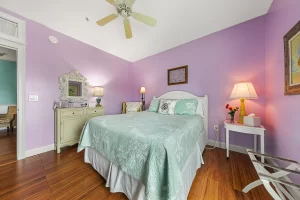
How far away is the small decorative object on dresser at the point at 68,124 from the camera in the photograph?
2307 millimetres

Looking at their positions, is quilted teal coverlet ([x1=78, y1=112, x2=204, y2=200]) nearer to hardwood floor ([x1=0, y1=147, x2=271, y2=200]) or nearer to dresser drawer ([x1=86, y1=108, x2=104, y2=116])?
hardwood floor ([x1=0, y1=147, x2=271, y2=200])

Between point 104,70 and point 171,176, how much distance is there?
3385mm

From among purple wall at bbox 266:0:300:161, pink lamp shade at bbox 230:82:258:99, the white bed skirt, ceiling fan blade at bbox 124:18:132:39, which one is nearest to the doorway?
the white bed skirt

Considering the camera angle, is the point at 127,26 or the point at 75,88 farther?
the point at 75,88

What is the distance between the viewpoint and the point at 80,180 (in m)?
1.49

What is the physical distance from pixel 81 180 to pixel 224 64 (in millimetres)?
3193

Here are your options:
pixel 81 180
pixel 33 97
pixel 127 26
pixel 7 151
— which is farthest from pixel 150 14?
pixel 7 151

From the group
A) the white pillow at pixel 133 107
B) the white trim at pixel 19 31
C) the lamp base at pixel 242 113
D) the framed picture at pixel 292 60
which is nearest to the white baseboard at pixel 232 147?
the lamp base at pixel 242 113

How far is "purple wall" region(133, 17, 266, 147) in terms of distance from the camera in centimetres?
212

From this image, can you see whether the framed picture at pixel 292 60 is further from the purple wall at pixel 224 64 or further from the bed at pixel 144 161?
the bed at pixel 144 161

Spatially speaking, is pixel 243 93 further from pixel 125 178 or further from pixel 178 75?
pixel 125 178

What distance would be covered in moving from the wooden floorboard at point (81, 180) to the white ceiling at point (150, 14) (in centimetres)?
256

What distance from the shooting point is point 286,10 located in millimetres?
1444

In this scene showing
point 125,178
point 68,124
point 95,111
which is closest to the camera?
point 125,178
